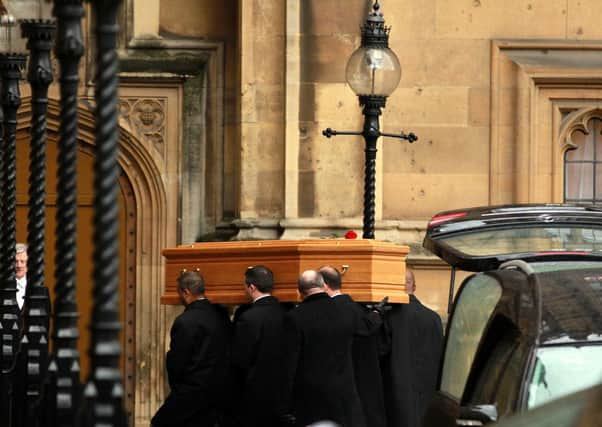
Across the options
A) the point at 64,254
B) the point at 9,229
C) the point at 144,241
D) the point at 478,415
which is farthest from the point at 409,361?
the point at 144,241

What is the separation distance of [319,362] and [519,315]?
4417 millimetres

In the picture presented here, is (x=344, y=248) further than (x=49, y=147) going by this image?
No

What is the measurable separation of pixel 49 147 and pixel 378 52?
6.56 metres

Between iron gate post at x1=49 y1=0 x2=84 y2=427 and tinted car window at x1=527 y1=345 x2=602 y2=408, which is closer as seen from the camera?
iron gate post at x1=49 y1=0 x2=84 y2=427

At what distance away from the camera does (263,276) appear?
46.5ft

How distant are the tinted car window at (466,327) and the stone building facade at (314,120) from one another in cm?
996

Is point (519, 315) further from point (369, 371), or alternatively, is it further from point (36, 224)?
point (369, 371)

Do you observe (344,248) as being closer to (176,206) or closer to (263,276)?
(263,276)

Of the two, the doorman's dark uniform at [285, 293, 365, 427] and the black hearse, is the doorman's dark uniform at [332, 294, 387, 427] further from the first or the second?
the black hearse

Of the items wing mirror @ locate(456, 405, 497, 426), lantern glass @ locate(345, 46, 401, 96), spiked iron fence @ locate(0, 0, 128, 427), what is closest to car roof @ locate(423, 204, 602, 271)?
spiked iron fence @ locate(0, 0, 128, 427)

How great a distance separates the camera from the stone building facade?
21.2 metres

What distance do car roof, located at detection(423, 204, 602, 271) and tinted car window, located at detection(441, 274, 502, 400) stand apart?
4.00 feet

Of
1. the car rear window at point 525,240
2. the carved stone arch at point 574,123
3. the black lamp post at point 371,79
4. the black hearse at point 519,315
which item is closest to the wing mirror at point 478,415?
the black hearse at point 519,315

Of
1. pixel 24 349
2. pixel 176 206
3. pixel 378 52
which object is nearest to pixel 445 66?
pixel 176 206
